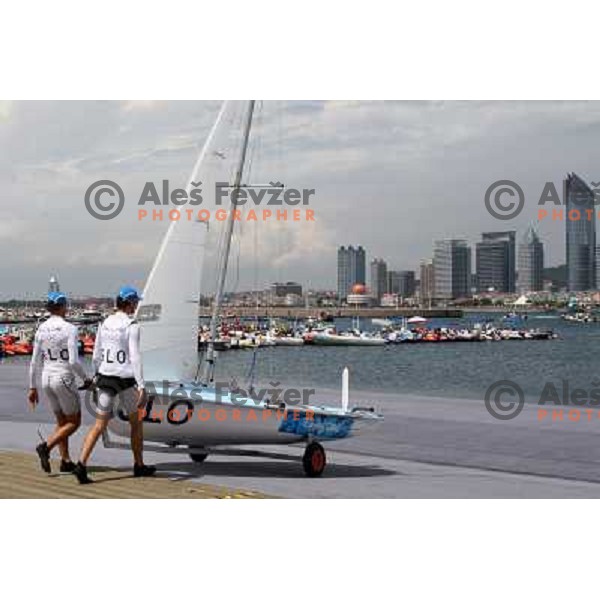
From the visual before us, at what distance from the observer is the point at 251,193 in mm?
11641

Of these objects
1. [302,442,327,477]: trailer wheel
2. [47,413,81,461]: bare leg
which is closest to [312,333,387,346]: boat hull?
[302,442,327,477]: trailer wheel

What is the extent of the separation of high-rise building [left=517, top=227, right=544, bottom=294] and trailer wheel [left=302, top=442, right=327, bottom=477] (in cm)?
2996

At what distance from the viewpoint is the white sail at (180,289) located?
34.1 ft

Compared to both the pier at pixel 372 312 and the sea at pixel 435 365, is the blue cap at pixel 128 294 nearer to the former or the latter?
the sea at pixel 435 365

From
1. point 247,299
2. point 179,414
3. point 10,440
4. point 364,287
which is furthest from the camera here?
point 364,287

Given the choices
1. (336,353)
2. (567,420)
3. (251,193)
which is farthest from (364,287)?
(251,193)

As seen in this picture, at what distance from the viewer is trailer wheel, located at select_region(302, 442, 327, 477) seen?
10.3 meters

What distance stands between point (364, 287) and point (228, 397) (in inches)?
3012

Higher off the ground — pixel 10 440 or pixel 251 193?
pixel 251 193

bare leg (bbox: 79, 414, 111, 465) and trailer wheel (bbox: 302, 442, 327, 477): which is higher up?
bare leg (bbox: 79, 414, 111, 465)

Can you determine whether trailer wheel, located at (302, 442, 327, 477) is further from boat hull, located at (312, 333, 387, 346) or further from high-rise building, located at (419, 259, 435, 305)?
boat hull, located at (312, 333, 387, 346)

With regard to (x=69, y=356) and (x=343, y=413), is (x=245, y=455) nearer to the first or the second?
(x=343, y=413)

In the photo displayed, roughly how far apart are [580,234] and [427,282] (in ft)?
162

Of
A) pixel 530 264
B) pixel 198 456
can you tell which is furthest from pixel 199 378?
pixel 530 264
